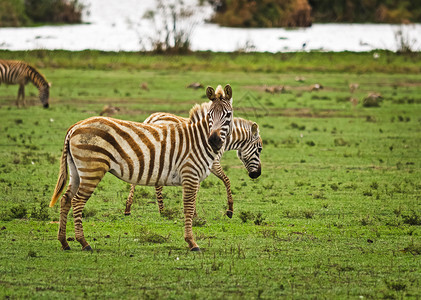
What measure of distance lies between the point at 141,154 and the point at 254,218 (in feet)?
10.7

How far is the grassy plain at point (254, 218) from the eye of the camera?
8359 mm

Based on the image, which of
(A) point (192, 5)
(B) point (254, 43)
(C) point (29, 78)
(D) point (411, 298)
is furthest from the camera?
(A) point (192, 5)

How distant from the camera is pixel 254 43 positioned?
57.4 m

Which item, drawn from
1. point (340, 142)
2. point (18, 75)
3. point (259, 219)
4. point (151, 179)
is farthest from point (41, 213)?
point (18, 75)

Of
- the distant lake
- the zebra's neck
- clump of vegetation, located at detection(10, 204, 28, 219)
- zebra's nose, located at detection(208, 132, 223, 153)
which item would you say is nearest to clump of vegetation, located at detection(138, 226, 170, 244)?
zebra's nose, located at detection(208, 132, 223, 153)

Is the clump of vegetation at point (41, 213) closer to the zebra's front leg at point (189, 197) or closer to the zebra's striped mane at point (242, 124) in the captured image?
the zebra's front leg at point (189, 197)

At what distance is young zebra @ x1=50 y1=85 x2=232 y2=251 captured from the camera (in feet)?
30.7

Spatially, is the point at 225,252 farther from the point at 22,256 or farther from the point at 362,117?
the point at 362,117

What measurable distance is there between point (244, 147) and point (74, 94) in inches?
866

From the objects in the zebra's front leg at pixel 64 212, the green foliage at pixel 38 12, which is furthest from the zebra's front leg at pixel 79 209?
the green foliage at pixel 38 12

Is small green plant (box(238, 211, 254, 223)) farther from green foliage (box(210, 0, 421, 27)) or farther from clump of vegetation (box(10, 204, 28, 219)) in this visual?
green foliage (box(210, 0, 421, 27))

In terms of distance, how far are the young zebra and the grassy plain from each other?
78 cm

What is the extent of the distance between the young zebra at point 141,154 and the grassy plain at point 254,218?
0.78 m

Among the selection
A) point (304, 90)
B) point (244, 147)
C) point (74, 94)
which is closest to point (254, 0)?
point (304, 90)
